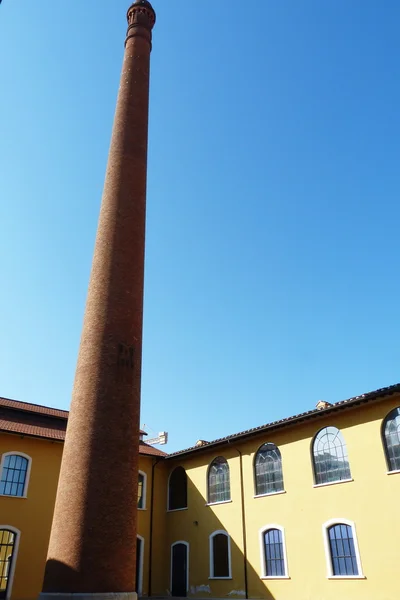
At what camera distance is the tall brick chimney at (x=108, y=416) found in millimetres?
10219

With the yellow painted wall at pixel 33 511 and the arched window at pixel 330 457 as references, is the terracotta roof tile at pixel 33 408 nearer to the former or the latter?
the yellow painted wall at pixel 33 511

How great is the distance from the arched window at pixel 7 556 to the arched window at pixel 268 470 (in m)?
8.83

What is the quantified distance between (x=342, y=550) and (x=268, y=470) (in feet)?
13.4

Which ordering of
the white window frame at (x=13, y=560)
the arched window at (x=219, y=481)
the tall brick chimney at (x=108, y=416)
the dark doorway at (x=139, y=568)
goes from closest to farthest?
1. the tall brick chimney at (x=108, y=416)
2. the white window frame at (x=13, y=560)
3. the arched window at (x=219, y=481)
4. the dark doorway at (x=139, y=568)

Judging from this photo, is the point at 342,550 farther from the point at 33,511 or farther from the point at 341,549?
the point at 33,511

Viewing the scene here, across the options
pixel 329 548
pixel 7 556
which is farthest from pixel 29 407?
pixel 329 548

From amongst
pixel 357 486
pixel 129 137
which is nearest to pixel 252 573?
pixel 357 486

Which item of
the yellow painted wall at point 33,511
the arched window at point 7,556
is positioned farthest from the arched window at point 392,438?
the arched window at point 7,556

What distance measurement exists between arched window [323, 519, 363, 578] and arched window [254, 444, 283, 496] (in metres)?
2.54

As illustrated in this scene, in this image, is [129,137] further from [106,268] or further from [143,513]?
[143,513]

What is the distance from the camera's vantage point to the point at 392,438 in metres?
15.3

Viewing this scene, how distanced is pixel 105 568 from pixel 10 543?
9468 mm

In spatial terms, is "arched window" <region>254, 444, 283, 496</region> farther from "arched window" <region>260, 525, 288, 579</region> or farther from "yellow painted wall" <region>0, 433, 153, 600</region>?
"yellow painted wall" <region>0, 433, 153, 600</region>

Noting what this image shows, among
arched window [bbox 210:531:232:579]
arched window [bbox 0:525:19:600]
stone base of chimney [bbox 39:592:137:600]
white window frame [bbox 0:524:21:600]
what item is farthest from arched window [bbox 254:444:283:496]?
stone base of chimney [bbox 39:592:137:600]
